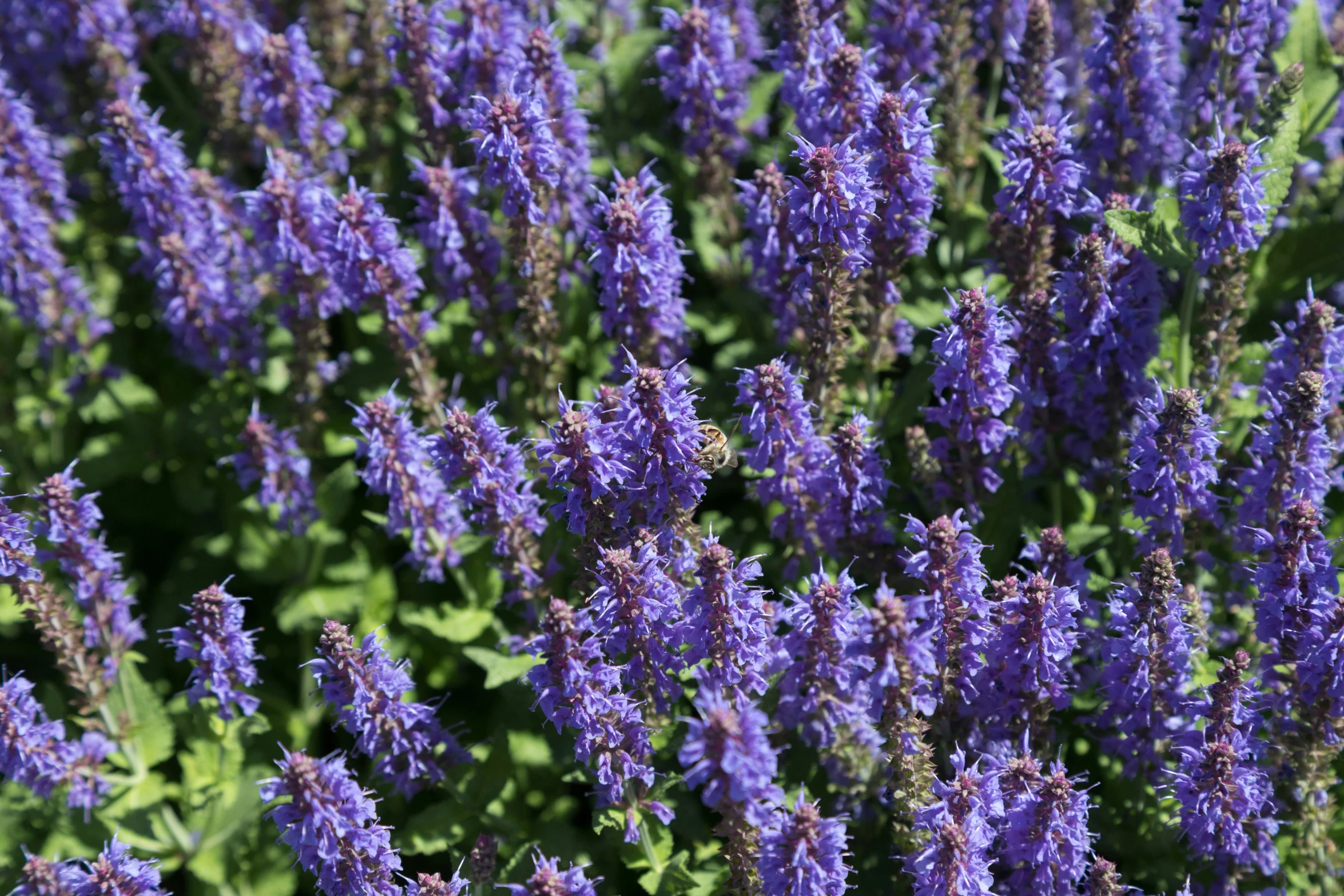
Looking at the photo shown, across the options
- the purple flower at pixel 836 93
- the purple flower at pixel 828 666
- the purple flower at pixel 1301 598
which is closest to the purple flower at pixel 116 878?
the purple flower at pixel 828 666

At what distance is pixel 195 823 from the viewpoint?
6.39 meters

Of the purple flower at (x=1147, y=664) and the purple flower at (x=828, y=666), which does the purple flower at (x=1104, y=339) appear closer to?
the purple flower at (x=1147, y=664)

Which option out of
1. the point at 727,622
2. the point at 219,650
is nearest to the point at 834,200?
the point at 727,622

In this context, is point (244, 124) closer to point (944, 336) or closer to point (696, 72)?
point (696, 72)

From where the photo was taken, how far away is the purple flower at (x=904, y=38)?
676 cm

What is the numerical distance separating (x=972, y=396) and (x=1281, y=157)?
2178mm

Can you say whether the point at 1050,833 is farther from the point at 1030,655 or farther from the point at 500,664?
the point at 500,664

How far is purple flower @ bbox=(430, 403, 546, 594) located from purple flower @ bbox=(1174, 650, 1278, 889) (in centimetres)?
316

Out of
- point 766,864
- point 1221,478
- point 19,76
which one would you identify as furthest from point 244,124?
point 1221,478

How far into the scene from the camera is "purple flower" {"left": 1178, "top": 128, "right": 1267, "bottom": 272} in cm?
526

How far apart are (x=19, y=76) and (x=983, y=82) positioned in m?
7.38

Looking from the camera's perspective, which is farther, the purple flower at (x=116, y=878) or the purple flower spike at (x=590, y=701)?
the purple flower at (x=116, y=878)

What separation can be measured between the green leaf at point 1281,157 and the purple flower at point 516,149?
11.8 feet

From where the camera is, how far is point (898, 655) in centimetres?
438
